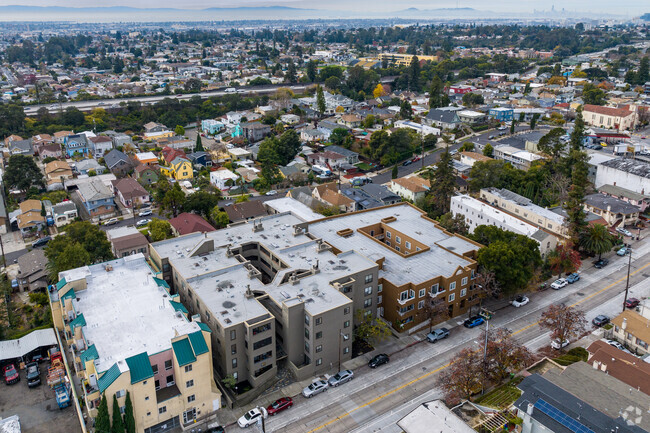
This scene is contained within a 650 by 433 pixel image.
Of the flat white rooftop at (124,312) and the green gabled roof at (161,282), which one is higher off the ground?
the green gabled roof at (161,282)

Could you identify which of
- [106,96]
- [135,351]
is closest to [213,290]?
[135,351]

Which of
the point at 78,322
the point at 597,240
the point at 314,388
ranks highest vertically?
the point at 78,322

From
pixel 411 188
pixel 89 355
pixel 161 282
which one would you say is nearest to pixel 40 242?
pixel 161 282

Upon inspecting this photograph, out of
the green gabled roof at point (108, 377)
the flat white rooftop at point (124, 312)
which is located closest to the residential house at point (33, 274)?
the flat white rooftop at point (124, 312)

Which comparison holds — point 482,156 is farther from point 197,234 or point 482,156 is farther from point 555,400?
point 555,400

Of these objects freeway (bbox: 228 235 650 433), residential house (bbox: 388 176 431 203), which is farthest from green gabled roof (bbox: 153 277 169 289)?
residential house (bbox: 388 176 431 203)

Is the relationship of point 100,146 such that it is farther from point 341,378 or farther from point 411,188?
point 341,378

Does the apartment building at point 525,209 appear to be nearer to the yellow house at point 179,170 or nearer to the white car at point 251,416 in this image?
the white car at point 251,416
